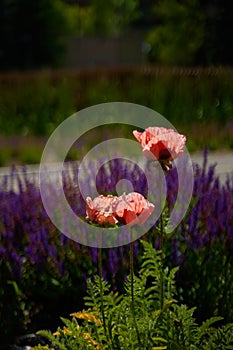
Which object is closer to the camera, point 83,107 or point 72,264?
point 72,264

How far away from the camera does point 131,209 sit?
2.48 m

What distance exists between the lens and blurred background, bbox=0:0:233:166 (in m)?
12.7

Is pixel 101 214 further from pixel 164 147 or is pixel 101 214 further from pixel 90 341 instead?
pixel 90 341

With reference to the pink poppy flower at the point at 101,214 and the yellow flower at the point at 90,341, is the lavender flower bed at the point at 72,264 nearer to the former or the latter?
the yellow flower at the point at 90,341

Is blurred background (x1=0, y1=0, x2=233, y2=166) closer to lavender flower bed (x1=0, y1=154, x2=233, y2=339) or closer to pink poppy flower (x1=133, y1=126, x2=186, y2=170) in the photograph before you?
lavender flower bed (x1=0, y1=154, x2=233, y2=339)

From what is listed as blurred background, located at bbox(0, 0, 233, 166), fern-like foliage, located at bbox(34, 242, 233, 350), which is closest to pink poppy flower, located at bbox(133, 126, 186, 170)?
fern-like foliage, located at bbox(34, 242, 233, 350)

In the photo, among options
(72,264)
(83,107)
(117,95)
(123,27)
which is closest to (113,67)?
(117,95)

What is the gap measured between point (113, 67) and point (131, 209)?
55.5ft

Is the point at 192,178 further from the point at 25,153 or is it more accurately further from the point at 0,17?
the point at 0,17

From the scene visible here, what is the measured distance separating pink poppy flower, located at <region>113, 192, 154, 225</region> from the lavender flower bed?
1239 mm

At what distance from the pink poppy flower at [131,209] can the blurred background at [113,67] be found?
7.78m

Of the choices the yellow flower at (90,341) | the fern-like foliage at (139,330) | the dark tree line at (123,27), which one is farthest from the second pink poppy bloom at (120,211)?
the dark tree line at (123,27)

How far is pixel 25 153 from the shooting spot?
10359mm

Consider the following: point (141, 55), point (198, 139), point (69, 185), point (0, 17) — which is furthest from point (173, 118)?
point (141, 55)
